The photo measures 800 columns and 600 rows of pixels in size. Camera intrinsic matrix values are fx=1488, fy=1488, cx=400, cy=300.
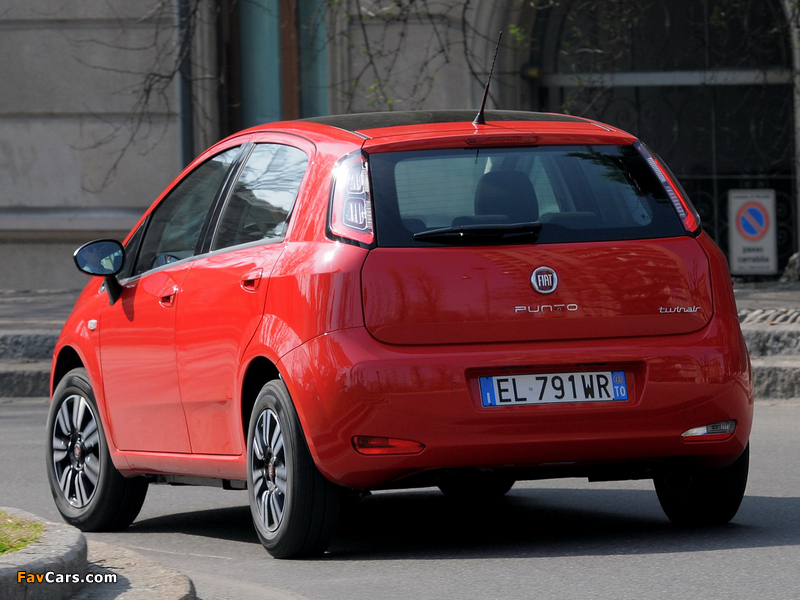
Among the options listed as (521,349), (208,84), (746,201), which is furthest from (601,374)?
(208,84)

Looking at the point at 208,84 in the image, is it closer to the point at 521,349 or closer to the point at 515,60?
the point at 515,60

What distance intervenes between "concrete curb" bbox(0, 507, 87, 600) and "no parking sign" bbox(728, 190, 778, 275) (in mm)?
12381

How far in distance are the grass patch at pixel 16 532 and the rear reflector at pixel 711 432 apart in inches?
82.8

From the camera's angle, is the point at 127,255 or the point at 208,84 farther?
the point at 208,84

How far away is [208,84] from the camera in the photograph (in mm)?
16688

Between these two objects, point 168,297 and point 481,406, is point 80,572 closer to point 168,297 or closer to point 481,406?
Answer: point 481,406

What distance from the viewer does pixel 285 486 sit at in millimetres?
4934

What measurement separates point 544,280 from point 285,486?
3.59 ft

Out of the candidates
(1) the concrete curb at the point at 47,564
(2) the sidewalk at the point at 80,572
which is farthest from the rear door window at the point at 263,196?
(1) the concrete curb at the point at 47,564

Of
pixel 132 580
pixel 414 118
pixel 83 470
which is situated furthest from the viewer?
pixel 83 470

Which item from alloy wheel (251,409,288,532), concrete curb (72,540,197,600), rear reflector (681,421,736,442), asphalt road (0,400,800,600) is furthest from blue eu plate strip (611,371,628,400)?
concrete curb (72,540,197,600)

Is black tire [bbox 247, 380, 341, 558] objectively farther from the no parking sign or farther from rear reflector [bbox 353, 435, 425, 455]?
the no parking sign

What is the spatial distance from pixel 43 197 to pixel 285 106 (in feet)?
9.64

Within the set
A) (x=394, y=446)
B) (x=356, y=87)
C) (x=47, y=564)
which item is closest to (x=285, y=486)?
(x=394, y=446)
